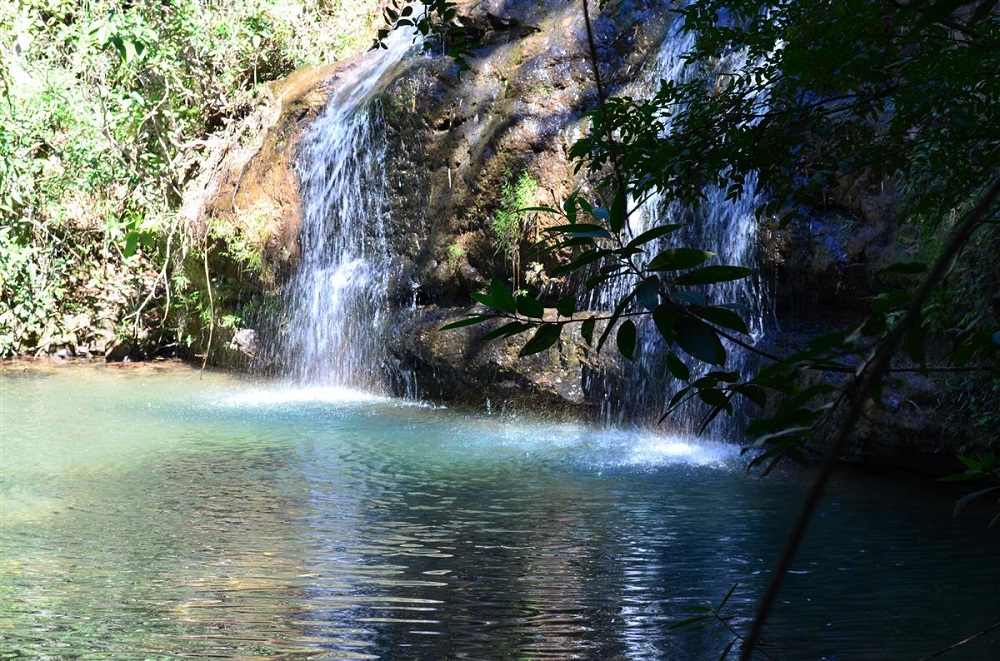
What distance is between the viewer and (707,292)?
27.0 ft

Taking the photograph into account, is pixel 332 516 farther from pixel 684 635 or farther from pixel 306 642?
pixel 684 635

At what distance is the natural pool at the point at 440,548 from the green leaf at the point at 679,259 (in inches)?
96.1

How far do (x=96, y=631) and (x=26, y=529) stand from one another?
6.05 feet

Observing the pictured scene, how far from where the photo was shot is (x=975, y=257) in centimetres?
605

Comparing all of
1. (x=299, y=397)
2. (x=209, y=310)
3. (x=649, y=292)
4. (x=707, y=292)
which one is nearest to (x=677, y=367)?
(x=649, y=292)

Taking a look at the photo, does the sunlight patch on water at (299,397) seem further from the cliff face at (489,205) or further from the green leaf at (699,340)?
the green leaf at (699,340)

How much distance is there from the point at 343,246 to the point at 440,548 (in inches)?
252

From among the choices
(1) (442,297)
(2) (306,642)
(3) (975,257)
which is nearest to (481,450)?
(1) (442,297)

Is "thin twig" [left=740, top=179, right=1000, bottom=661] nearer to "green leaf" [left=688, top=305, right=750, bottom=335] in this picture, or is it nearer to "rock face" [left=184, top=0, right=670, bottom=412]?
"green leaf" [left=688, top=305, right=750, bottom=335]

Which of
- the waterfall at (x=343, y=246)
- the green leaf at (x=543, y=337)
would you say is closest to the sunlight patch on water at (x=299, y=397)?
the waterfall at (x=343, y=246)

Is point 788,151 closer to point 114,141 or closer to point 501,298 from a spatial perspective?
point 501,298

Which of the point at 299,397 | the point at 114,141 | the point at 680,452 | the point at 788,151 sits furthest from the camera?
the point at 114,141

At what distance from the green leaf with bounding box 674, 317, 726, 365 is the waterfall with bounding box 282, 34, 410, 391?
358 inches

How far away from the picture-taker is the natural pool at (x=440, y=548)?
12.8ft
